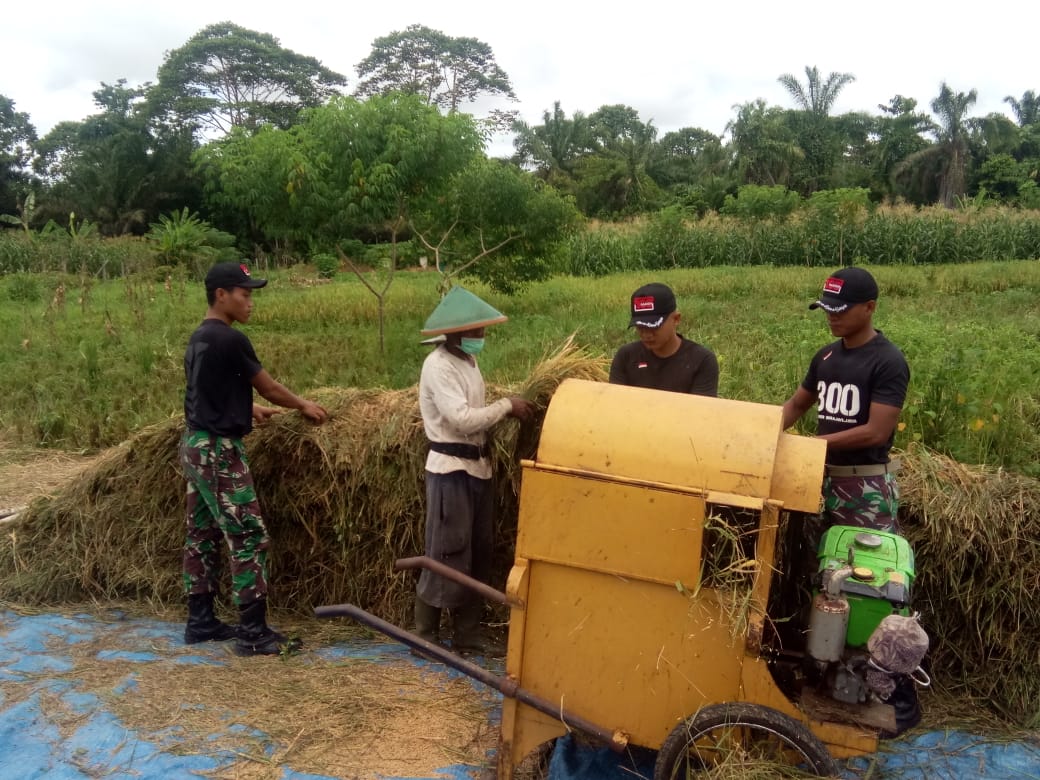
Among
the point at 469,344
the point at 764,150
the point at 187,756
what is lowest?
the point at 187,756

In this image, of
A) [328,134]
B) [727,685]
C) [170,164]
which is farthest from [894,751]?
[170,164]

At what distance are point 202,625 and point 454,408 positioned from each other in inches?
70.2

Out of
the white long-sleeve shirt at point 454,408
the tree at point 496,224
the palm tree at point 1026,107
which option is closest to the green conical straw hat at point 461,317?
the white long-sleeve shirt at point 454,408

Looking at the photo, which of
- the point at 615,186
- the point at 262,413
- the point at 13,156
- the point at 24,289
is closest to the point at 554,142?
the point at 615,186

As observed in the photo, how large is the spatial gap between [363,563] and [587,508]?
7.22 ft

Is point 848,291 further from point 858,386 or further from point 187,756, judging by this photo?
point 187,756

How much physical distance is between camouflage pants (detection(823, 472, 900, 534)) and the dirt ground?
1636 mm

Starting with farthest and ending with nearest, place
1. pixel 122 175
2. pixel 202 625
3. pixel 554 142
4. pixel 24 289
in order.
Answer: pixel 554 142 → pixel 122 175 → pixel 24 289 → pixel 202 625

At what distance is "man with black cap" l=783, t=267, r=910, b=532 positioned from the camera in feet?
10.2

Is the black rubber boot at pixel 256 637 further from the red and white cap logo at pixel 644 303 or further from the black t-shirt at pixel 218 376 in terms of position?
the red and white cap logo at pixel 644 303

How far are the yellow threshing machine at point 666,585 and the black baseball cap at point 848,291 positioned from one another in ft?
2.29

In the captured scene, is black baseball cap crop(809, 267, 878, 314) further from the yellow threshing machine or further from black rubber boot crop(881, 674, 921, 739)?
black rubber boot crop(881, 674, 921, 739)

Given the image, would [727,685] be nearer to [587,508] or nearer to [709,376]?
[587,508]

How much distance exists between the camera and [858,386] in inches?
126
